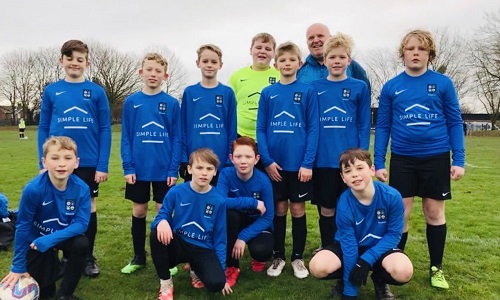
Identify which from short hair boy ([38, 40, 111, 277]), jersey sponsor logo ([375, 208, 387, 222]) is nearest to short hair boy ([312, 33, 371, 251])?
jersey sponsor logo ([375, 208, 387, 222])

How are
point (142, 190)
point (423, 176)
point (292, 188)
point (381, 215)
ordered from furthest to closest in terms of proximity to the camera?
point (142, 190)
point (292, 188)
point (423, 176)
point (381, 215)

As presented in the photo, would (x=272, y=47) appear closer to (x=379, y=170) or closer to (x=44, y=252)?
(x=379, y=170)

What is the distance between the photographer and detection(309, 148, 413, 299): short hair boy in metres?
3.38

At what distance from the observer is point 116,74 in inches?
1984

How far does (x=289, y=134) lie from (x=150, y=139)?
4.46 ft

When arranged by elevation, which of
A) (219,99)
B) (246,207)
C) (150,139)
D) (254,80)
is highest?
(254,80)

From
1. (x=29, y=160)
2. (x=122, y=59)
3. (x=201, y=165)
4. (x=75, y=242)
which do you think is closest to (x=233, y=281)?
(x=201, y=165)

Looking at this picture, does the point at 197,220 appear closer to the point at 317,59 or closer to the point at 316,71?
the point at 316,71

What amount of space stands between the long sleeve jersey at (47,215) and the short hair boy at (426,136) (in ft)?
8.62

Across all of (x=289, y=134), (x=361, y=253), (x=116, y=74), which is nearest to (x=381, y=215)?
(x=361, y=253)

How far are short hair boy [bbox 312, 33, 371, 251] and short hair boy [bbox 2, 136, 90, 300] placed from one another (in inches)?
85.6

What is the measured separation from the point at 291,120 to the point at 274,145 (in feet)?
0.96

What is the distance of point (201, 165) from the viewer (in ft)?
12.2

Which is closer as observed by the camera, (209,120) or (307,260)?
(209,120)
